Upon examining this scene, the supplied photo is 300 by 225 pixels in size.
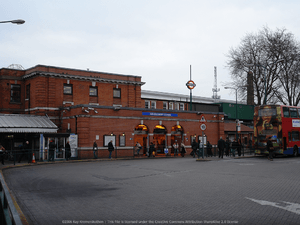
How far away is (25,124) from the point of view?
1207 inches

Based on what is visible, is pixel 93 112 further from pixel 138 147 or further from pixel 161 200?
pixel 161 200

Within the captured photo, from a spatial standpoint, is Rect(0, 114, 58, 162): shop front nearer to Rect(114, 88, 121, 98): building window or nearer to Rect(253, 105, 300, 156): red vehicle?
Rect(114, 88, 121, 98): building window

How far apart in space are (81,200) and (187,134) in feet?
94.7

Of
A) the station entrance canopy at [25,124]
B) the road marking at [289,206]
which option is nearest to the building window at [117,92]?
the station entrance canopy at [25,124]

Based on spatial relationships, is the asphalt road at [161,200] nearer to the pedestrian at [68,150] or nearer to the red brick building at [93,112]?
the pedestrian at [68,150]

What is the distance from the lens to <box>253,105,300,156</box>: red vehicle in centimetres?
2933

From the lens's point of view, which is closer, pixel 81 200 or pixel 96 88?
pixel 81 200

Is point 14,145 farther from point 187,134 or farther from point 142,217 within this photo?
point 142,217

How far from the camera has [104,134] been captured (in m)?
32.1

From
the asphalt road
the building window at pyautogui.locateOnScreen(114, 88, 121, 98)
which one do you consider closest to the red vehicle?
the asphalt road

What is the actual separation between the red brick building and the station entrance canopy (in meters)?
1.05

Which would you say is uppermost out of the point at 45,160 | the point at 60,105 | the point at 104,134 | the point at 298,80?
the point at 298,80

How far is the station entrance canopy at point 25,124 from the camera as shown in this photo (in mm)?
29192

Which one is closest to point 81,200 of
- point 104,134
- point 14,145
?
point 104,134
